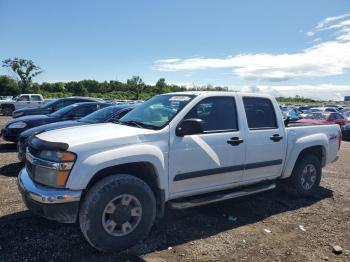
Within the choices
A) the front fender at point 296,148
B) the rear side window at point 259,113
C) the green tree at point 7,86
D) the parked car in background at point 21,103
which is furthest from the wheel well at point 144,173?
the green tree at point 7,86

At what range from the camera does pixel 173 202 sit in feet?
14.0

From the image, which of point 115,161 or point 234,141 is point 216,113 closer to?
point 234,141

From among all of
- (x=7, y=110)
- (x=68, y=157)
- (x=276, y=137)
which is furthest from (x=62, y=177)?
(x=7, y=110)

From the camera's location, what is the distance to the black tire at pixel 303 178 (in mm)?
5848

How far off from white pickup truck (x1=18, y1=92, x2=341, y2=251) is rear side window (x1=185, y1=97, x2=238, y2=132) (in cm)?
1

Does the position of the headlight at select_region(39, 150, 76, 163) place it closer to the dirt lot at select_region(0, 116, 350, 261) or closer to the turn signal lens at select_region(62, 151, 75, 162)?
the turn signal lens at select_region(62, 151, 75, 162)

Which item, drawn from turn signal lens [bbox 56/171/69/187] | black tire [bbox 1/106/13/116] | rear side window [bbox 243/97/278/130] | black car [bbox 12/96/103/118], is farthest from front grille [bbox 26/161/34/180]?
black tire [bbox 1/106/13/116]

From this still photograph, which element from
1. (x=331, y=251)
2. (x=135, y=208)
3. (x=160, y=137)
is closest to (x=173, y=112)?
(x=160, y=137)

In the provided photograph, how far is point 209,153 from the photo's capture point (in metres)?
4.38

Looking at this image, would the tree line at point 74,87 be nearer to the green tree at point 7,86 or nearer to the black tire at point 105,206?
the green tree at point 7,86

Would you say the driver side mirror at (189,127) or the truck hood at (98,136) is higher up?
the driver side mirror at (189,127)

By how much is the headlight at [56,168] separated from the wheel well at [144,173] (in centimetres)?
41

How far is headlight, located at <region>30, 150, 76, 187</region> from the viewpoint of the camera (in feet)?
11.3

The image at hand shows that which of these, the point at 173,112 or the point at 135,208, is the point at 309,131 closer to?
the point at 173,112
